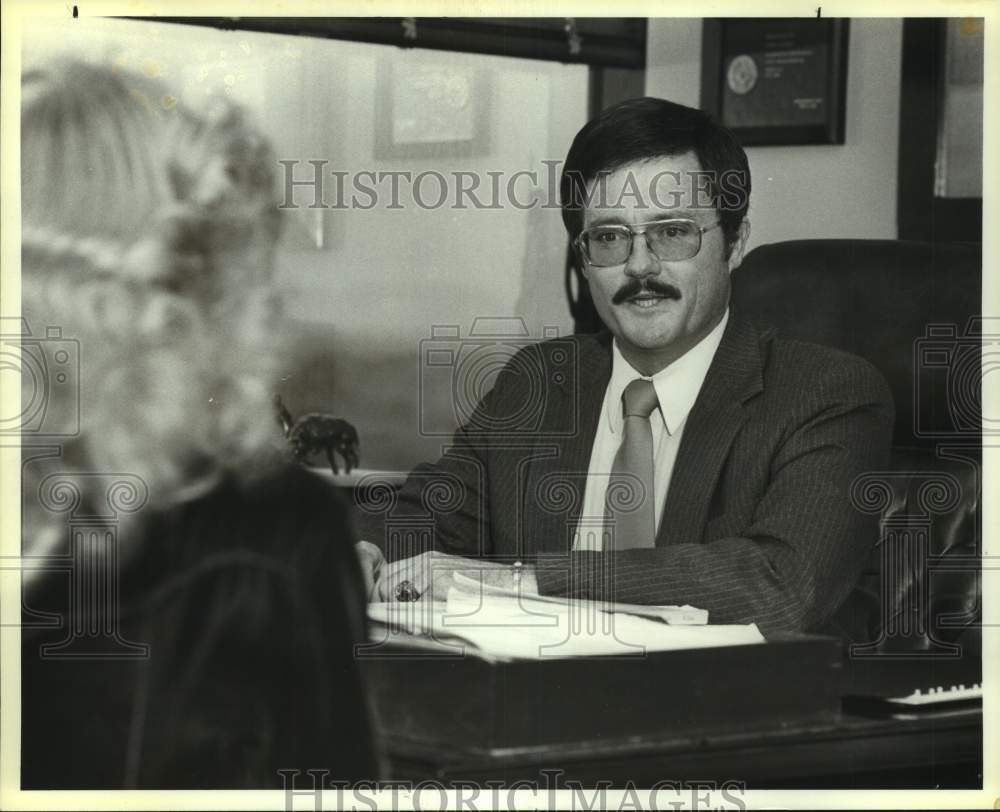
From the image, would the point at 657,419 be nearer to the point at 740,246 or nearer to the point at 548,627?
the point at 740,246

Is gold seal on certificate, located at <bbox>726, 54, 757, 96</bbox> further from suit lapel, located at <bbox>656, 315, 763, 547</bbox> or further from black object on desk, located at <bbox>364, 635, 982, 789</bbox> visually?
black object on desk, located at <bbox>364, 635, 982, 789</bbox>

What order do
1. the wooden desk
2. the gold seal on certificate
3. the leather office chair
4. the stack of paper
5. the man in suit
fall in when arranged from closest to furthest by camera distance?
the wooden desk < the stack of paper < the man in suit < the leather office chair < the gold seal on certificate

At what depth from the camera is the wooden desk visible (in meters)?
1.91

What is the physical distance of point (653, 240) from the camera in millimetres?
2375

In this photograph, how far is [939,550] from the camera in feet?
8.05

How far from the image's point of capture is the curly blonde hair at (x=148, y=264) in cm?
238

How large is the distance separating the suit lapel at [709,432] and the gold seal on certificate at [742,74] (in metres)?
0.43

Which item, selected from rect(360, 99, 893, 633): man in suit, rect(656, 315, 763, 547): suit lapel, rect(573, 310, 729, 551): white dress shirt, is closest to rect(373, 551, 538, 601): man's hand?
rect(360, 99, 893, 633): man in suit

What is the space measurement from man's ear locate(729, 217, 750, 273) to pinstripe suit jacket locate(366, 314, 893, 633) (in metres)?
0.10

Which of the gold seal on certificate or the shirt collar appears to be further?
the gold seal on certificate

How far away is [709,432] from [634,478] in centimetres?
14

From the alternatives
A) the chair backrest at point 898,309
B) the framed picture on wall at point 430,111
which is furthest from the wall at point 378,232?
the chair backrest at point 898,309

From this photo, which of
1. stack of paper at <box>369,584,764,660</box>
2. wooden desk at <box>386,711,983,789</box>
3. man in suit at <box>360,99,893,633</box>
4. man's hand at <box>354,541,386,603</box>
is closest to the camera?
wooden desk at <box>386,711,983,789</box>

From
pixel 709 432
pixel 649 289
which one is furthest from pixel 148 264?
pixel 709 432
